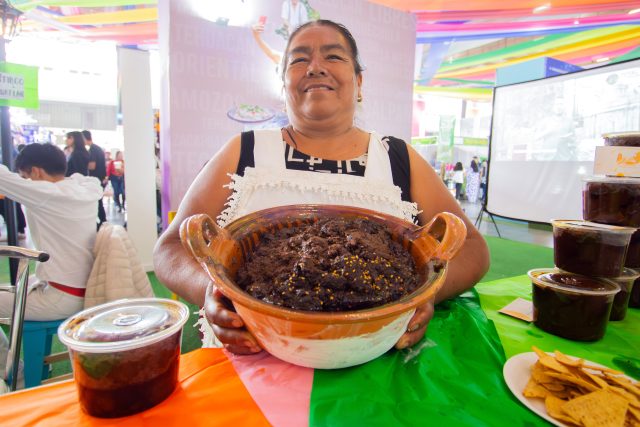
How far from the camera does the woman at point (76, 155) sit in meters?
4.07

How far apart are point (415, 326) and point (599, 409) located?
0.82 feet

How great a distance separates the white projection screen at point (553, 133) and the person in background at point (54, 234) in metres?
4.35

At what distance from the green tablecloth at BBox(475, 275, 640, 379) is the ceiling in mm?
4213

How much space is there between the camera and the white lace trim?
0.94m

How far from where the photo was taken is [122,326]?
474 mm

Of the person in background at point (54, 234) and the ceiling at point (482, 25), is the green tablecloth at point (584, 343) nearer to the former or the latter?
the person in background at point (54, 234)

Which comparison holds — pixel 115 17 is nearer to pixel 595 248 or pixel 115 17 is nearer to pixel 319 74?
pixel 319 74

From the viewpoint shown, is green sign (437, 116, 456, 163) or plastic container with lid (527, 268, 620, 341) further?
green sign (437, 116, 456, 163)

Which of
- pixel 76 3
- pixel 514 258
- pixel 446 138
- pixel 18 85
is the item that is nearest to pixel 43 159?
pixel 18 85

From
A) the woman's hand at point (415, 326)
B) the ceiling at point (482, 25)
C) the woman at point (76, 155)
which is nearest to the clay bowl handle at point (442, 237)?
the woman's hand at point (415, 326)

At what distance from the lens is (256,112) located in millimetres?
2811

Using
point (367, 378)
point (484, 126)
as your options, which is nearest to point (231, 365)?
point (367, 378)

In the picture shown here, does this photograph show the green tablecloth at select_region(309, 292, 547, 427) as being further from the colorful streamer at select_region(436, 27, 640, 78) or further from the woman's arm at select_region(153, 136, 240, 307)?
the colorful streamer at select_region(436, 27, 640, 78)

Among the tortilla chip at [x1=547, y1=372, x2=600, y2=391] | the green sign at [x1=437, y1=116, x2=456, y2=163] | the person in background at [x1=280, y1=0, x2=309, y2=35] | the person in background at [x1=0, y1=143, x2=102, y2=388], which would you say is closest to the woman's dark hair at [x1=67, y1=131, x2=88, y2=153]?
the person in background at [x1=0, y1=143, x2=102, y2=388]
